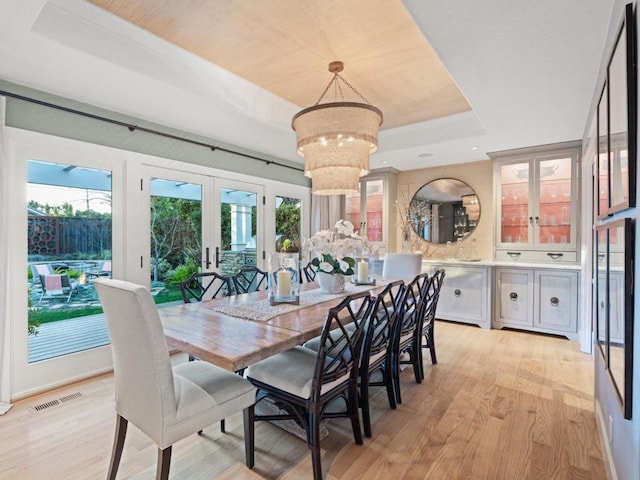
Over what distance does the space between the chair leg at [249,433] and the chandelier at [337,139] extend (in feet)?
5.98

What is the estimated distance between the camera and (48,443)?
80.6 inches

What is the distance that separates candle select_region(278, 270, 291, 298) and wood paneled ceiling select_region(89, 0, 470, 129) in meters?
1.69

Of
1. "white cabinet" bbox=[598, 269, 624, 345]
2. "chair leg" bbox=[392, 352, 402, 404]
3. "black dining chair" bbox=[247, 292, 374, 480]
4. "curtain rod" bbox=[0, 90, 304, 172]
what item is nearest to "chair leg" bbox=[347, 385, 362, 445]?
"black dining chair" bbox=[247, 292, 374, 480]

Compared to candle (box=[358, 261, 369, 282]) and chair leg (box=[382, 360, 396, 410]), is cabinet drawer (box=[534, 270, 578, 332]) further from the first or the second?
chair leg (box=[382, 360, 396, 410])

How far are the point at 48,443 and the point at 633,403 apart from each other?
119 inches

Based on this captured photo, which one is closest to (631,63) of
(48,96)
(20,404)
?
(48,96)

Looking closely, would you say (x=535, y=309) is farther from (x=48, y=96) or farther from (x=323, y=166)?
(x=48, y=96)

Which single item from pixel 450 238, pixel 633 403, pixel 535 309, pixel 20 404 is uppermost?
pixel 450 238

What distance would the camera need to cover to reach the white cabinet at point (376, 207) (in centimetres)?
561

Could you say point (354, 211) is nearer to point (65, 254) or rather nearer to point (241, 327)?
point (65, 254)

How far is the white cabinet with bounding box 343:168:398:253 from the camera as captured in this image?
18.4 ft

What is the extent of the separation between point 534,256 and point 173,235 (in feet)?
15.1

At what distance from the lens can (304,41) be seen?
237 cm

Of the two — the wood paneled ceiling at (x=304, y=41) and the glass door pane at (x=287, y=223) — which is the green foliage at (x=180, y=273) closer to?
the glass door pane at (x=287, y=223)
